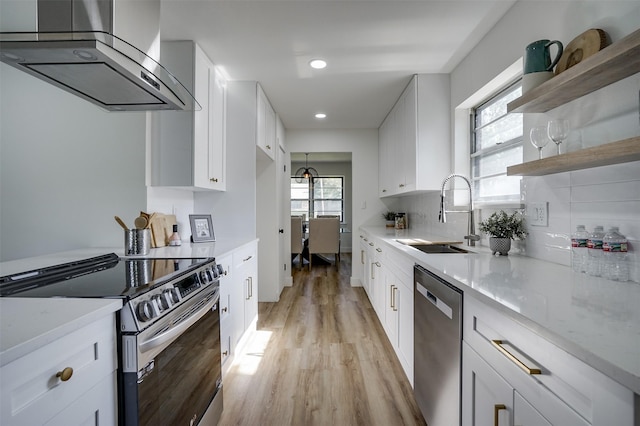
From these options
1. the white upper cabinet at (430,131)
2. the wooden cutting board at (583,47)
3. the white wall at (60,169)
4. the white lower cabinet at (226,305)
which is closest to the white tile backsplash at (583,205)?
the wooden cutting board at (583,47)

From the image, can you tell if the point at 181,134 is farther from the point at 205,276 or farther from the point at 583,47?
the point at 583,47

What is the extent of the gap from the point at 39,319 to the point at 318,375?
5.80 feet

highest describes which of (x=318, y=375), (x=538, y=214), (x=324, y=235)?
(x=538, y=214)

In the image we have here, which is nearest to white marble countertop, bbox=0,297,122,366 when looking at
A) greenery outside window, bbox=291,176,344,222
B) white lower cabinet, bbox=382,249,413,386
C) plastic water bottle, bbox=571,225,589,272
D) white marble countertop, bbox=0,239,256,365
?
white marble countertop, bbox=0,239,256,365

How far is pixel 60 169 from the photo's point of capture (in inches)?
80.2

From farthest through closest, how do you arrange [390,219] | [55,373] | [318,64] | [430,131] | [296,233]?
[296,233]
[390,219]
[430,131]
[318,64]
[55,373]

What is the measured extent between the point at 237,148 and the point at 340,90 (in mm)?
1191

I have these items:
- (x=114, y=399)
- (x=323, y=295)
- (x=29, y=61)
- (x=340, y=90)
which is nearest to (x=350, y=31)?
(x=340, y=90)

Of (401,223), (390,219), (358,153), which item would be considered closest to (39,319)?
(401,223)

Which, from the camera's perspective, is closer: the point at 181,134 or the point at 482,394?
the point at 482,394

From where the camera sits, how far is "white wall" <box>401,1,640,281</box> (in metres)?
1.13

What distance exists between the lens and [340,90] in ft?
10.1

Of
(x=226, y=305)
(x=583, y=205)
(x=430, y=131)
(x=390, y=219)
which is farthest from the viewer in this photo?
(x=390, y=219)

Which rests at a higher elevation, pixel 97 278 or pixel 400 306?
pixel 97 278
